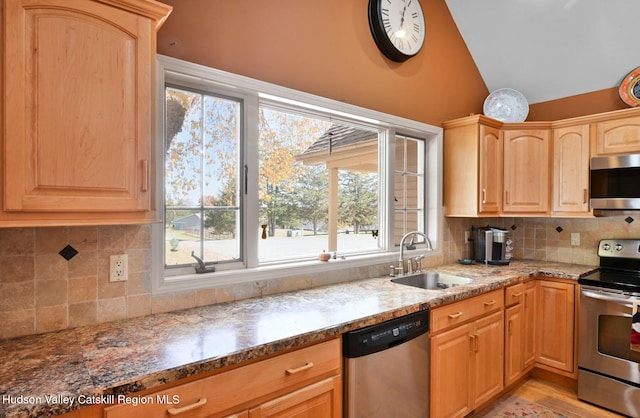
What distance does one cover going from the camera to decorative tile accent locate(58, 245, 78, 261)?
1.45 meters

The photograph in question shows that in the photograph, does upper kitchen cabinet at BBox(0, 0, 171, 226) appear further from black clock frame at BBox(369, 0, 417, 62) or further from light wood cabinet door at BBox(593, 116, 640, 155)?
light wood cabinet door at BBox(593, 116, 640, 155)

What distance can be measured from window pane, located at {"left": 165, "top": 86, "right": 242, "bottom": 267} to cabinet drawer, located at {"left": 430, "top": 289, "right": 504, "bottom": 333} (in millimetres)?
1223

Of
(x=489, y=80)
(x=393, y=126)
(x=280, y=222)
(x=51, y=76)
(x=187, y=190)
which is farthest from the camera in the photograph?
(x=489, y=80)

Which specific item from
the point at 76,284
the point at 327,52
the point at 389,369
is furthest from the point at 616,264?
the point at 76,284

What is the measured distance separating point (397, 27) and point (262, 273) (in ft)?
7.02

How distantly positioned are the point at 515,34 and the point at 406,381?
3171 millimetres

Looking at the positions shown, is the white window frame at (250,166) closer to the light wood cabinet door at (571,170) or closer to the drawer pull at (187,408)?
the drawer pull at (187,408)

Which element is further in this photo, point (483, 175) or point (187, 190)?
point (483, 175)

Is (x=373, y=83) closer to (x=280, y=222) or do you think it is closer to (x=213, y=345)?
(x=280, y=222)

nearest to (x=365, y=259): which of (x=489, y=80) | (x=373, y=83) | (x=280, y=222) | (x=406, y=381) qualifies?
(x=280, y=222)

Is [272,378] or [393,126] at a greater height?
[393,126]

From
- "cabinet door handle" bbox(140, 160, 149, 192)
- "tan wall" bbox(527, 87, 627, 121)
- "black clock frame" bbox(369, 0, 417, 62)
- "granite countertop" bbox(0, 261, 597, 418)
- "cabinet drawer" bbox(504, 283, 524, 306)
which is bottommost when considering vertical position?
"cabinet drawer" bbox(504, 283, 524, 306)

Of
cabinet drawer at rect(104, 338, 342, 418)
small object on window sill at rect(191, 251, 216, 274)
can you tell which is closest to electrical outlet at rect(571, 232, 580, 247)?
cabinet drawer at rect(104, 338, 342, 418)

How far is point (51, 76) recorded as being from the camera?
116 cm
